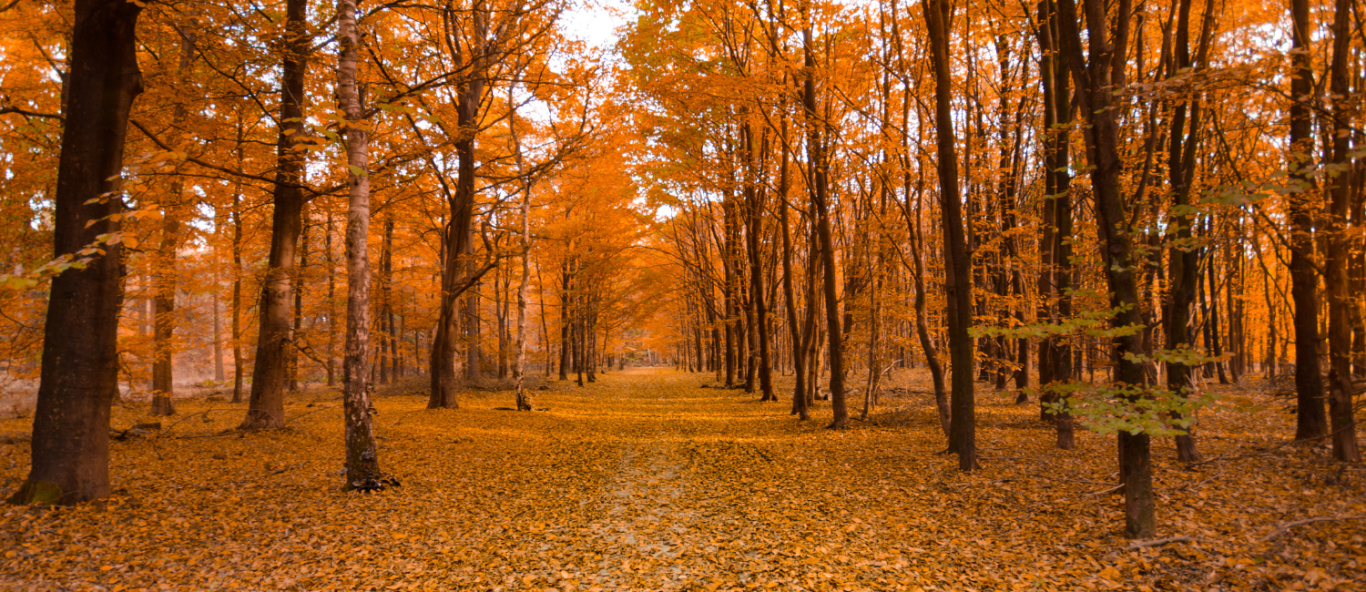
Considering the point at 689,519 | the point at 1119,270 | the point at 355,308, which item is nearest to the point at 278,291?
the point at 355,308

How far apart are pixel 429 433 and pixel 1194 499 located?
10614 mm

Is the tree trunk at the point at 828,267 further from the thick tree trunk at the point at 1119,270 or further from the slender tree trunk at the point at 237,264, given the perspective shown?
the slender tree trunk at the point at 237,264

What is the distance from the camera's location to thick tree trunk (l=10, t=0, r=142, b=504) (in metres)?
Result: 4.96

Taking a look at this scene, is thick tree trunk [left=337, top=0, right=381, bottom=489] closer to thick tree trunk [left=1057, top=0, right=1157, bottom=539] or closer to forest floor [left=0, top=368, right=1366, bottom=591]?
forest floor [left=0, top=368, right=1366, bottom=591]

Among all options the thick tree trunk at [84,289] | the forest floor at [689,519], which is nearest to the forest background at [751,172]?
the thick tree trunk at [84,289]

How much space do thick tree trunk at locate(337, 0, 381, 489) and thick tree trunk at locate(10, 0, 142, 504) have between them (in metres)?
1.76

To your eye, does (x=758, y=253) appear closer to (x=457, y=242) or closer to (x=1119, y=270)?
(x=457, y=242)

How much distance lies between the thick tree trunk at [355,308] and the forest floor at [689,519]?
40 cm

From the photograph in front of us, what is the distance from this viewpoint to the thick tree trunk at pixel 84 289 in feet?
16.3

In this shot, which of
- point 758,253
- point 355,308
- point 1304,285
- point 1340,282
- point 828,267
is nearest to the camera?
point 1340,282

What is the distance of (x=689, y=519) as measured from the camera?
5621mm

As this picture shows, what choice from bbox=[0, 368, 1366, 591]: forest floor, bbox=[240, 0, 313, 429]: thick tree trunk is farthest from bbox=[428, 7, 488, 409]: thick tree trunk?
bbox=[0, 368, 1366, 591]: forest floor

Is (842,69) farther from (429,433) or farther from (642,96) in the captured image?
(429,433)

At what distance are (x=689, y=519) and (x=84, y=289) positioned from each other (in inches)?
234
